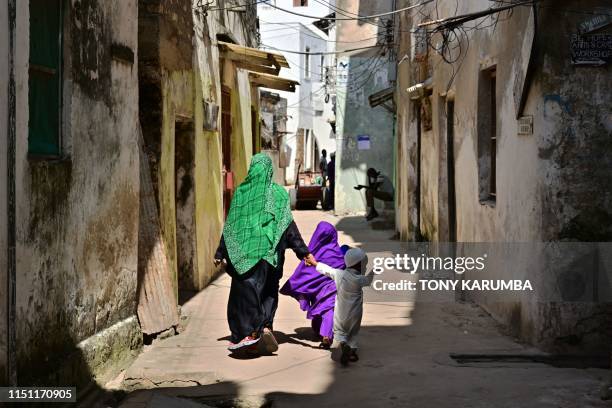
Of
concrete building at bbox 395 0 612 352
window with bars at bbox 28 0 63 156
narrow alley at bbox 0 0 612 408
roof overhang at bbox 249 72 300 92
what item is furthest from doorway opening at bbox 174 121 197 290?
roof overhang at bbox 249 72 300 92

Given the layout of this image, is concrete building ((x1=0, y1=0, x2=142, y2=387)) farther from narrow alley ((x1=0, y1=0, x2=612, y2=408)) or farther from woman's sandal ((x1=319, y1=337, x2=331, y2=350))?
woman's sandal ((x1=319, y1=337, x2=331, y2=350))

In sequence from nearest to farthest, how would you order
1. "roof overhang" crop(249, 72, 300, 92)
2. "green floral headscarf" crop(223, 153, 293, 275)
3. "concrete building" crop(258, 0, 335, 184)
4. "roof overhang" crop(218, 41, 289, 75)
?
1. "green floral headscarf" crop(223, 153, 293, 275)
2. "roof overhang" crop(218, 41, 289, 75)
3. "roof overhang" crop(249, 72, 300, 92)
4. "concrete building" crop(258, 0, 335, 184)

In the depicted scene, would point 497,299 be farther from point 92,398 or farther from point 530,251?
point 92,398

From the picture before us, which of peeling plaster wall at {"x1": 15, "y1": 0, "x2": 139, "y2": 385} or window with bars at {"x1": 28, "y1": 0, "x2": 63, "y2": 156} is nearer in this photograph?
peeling plaster wall at {"x1": 15, "y1": 0, "x2": 139, "y2": 385}

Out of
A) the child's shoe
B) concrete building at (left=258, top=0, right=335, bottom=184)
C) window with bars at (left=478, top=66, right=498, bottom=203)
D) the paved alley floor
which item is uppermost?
concrete building at (left=258, top=0, right=335, bottom=184)

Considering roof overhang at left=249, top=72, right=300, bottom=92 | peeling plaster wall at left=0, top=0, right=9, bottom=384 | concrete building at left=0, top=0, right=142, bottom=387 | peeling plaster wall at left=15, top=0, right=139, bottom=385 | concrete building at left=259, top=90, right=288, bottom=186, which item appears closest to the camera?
peeling plaster wall at left=0, top=0, right=9, bottom=384

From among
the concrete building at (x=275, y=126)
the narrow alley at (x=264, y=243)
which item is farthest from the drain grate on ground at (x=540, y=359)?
the concrete building at (x=275, y=126)

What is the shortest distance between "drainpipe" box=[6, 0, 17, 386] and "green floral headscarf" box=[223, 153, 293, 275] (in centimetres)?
294

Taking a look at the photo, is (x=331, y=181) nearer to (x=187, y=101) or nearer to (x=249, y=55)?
(x=249, y=55)

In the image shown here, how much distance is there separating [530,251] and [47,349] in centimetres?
414

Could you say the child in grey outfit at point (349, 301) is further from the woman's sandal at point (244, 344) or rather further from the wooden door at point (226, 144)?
the wooden door at point (226, 144)

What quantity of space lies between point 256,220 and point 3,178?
10.4 ft

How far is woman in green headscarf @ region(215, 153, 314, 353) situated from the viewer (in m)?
7.12

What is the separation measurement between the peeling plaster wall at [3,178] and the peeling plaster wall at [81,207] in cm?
17
